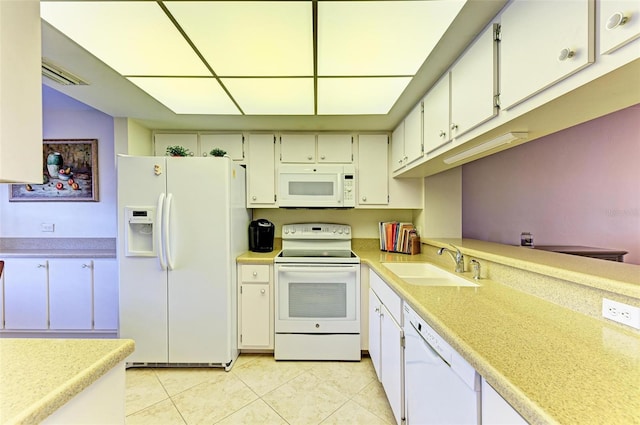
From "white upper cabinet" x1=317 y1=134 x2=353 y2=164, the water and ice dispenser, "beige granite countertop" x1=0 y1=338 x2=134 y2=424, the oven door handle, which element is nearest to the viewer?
"beige granite countertop" x1=0 y1=338 x2=134 y2=424

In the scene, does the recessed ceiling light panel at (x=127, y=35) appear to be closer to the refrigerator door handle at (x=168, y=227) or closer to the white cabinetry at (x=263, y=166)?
the refrigerator door handle at (x=168, y=227)

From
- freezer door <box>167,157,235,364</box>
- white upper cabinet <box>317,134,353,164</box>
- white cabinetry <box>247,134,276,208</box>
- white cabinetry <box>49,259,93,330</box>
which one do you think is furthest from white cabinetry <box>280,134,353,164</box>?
white cabinetry <box>49,259,93,330</box>

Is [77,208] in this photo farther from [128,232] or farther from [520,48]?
[520,48]

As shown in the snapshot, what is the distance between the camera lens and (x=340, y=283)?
7.38 feet

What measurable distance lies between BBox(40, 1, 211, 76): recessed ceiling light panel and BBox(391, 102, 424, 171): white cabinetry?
1.50m

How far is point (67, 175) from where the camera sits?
103 inches

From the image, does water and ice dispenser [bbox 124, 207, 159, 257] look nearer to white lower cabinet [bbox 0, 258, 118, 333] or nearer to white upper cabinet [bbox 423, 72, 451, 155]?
white lower cabinet [bbox 0, 258, 118, 333]

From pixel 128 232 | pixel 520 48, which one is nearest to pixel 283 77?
pixel 520 48

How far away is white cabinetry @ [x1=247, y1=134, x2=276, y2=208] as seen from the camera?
2684mm

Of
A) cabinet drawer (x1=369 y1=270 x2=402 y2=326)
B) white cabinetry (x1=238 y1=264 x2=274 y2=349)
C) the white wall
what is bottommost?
white cabinetry (x1=238 y1=264 x2=274 y2=349)

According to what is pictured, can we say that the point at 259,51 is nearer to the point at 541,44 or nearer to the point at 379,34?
the point at 379,34

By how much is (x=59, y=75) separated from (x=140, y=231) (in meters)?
1.14

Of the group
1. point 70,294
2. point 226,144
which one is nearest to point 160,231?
point 226,144

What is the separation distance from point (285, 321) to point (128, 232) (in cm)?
149
